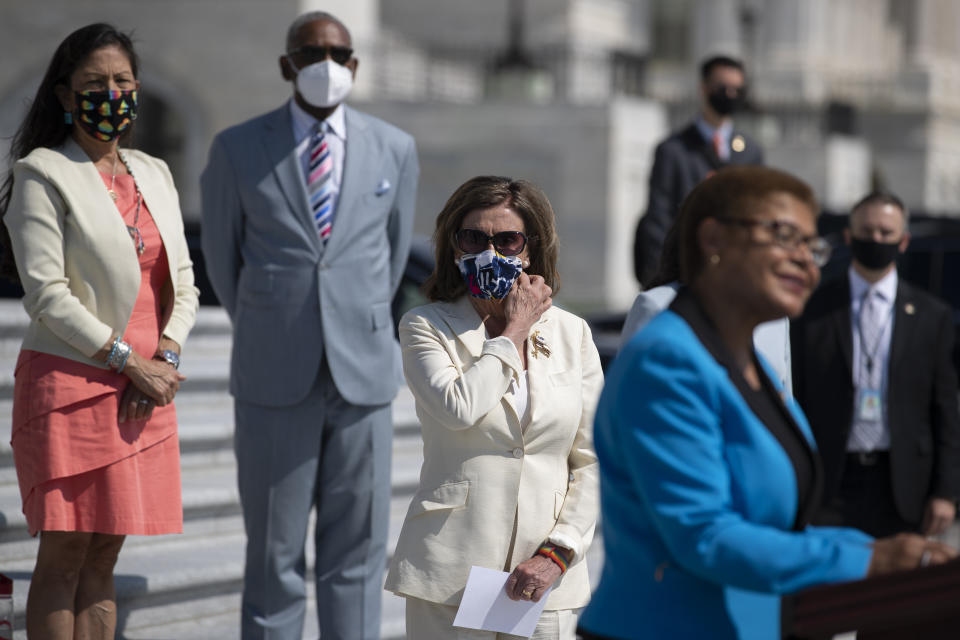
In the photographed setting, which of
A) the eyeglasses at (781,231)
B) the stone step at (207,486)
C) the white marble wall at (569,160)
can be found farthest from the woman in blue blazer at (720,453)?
the white marble wall at (569,160)

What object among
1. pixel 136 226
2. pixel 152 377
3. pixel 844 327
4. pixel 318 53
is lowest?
pixel 844 327

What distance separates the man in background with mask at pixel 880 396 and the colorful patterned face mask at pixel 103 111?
9.48 ft

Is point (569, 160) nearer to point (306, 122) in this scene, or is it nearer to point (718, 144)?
point (718, 144)

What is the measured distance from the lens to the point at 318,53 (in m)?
5.32

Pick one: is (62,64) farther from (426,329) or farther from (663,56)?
(663,56)

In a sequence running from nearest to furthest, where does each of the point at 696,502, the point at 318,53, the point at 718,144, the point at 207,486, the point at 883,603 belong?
the point at 883,603, the point at 696,502, the point at 318,53, the point at 207,486, the point at 718,144

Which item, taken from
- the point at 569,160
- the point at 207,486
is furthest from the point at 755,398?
the point at 569,160

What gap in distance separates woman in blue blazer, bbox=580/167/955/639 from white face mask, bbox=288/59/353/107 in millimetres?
2568

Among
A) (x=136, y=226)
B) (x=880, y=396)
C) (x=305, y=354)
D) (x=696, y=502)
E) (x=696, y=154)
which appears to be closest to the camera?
(x=696, y=502)

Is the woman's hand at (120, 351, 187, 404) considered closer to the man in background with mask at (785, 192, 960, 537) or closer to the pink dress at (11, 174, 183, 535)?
the pink dress at (11, 174, 183, 535)

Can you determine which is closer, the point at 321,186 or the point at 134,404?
the point at 134,404

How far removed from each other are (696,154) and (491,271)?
4.17m

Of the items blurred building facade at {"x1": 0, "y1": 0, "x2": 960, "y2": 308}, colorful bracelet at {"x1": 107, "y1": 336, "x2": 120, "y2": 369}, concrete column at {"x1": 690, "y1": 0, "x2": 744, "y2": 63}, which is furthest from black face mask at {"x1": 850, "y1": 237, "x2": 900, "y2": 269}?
concrete column at {"x1": 690, "y1": 0, "x2": 744, "y2": 63}

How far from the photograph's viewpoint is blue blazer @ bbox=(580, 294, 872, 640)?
2.62 m
